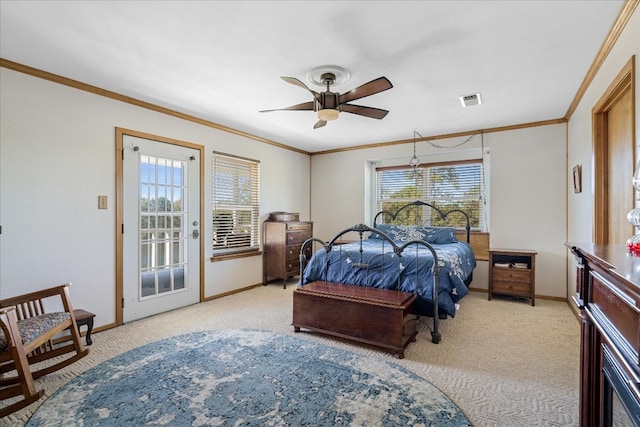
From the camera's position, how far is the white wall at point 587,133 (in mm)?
1945

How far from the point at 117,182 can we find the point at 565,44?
4.21 meters

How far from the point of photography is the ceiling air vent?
3.44 meters

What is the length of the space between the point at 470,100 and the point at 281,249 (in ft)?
11.0

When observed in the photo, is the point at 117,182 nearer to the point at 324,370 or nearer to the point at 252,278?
the point at 252,278

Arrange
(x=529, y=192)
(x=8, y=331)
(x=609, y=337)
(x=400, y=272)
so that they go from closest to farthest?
(x=609, y=337), (x=8, y=331), (x=400, y=272), (x=529, y=192)

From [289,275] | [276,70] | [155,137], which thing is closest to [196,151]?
[155,137]

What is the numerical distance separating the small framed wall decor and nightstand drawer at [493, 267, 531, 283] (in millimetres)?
1192

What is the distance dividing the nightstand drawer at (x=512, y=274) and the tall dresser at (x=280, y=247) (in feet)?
9.82

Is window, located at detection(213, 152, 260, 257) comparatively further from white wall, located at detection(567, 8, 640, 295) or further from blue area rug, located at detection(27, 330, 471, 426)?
white wall, located at detection(567, 8, 640, 295)

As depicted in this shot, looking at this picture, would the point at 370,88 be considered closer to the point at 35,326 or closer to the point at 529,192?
the point at 35,326

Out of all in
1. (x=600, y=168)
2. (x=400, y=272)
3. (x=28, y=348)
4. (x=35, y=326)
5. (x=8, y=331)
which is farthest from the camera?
(x=400, y=272)

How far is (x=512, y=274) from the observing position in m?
4.28

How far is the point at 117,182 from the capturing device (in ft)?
11.2

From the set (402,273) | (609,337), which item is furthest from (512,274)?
(609,337)
